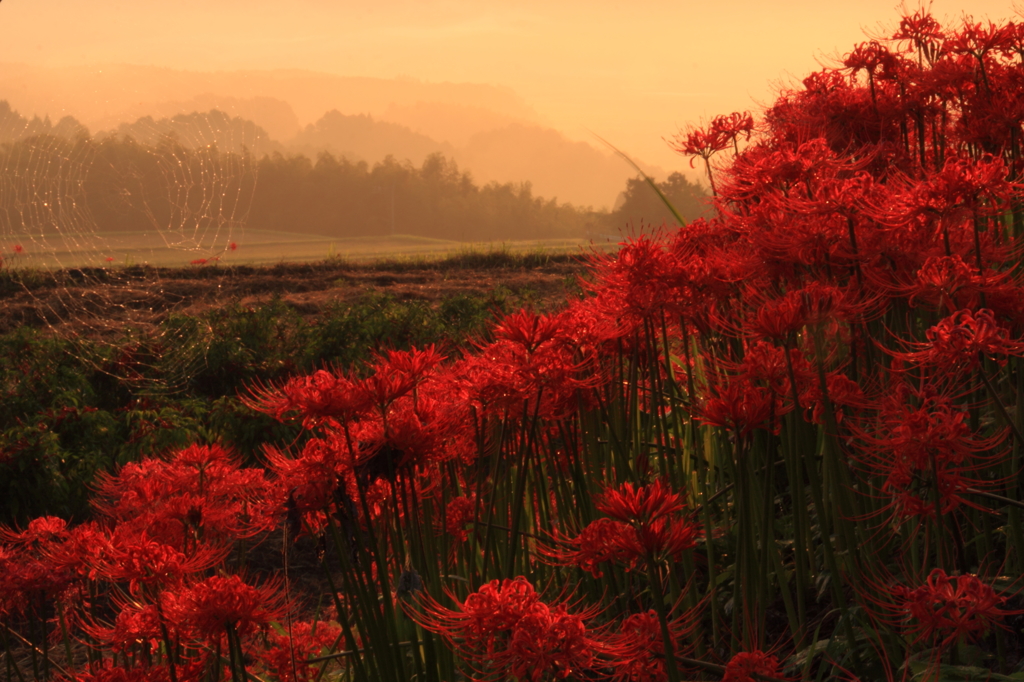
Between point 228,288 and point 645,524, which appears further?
point 228,288

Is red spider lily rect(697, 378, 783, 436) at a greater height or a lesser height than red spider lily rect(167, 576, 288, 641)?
greater

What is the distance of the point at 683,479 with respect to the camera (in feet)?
8.14

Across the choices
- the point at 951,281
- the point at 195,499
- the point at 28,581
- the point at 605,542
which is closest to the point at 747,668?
the point at 605,542

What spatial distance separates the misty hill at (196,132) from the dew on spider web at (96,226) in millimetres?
21

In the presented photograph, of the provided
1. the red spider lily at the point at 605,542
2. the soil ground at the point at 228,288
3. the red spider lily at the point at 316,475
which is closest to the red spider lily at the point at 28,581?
the red spider lily at the point at 316,475

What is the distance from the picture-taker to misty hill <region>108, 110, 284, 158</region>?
7.76 meters

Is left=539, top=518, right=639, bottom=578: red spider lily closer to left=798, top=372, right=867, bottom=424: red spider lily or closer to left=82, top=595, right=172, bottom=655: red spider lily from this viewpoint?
left=798, top=372, right=867, bottom=424: red spider lily

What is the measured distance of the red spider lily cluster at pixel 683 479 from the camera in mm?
1436

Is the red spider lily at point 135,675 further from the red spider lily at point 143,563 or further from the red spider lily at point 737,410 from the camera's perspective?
the red spider lily at point 737,410

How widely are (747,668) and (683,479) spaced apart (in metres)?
1.11

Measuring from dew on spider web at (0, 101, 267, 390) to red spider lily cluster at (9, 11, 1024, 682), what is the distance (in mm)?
5341

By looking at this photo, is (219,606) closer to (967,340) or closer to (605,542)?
(605,542)

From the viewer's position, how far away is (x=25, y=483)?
4.76 meters

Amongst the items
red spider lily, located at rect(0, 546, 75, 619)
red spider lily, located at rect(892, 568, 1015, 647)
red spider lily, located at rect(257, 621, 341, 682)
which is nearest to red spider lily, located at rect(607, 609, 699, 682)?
red spider lily, located at rect(892, 568, 1015, 647)
